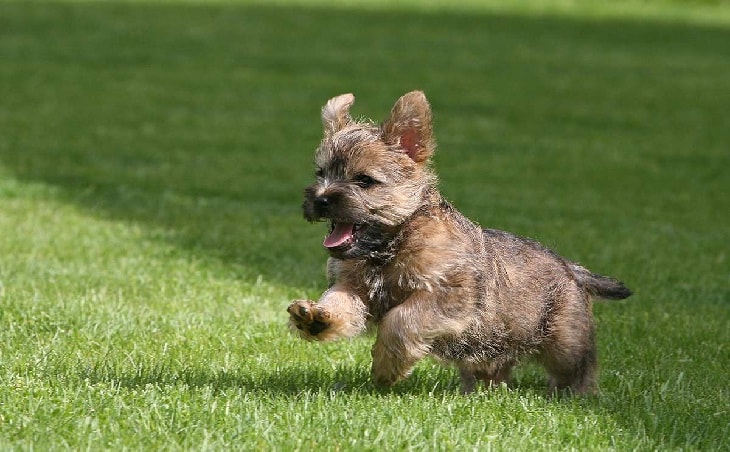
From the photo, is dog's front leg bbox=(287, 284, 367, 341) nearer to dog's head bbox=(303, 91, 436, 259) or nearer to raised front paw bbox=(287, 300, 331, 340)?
raised front paw bbox=(287, 300, 331, 340)

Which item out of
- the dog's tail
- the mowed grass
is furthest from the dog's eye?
the dog's tail

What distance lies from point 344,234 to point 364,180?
27 cm

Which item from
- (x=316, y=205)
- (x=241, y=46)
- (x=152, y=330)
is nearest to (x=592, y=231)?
(x=152, y=330)

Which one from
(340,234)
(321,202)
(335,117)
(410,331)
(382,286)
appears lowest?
(410,331)

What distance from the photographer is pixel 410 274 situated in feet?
19.7

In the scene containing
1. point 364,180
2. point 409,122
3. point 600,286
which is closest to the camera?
point 364,180

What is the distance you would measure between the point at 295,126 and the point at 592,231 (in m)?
7.04

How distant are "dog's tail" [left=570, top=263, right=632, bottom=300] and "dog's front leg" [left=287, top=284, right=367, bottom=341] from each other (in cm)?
140

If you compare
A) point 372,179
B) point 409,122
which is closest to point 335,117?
point 409,122

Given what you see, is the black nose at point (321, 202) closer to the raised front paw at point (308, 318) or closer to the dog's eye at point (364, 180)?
the dog's eye at point (364, 180)

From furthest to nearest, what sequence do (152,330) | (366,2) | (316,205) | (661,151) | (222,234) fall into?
(366,2) → (661,151) → (222,234) → (152,330) → (316,205)

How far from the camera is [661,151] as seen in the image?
17.7 metres

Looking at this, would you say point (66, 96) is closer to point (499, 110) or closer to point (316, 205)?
point (499, 110)

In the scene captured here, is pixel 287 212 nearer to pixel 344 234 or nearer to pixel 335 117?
pixel 335 117
